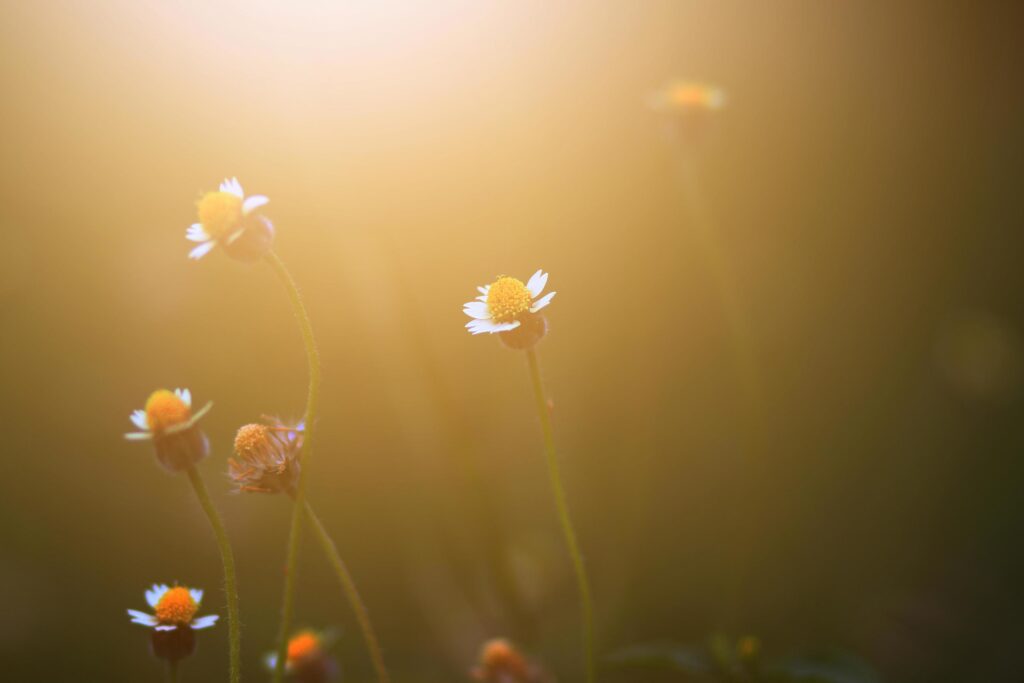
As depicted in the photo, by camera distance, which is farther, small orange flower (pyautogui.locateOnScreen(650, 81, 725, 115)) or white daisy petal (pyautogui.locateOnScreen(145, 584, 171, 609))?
small orange flower (pyautogui.locateOnScreen(650, 81, 725, 115))

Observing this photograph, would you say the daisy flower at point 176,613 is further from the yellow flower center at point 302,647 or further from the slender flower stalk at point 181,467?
the yellow flower center at point 302,647

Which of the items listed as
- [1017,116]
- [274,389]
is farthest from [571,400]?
[1017,116]

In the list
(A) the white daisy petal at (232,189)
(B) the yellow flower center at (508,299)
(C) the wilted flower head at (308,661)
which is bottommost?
(C) the wilted flower head at (308,661)

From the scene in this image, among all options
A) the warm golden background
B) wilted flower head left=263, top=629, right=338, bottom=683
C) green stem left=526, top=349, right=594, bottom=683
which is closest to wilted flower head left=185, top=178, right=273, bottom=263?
green stem left=526, top=349, right=594, bottom=683

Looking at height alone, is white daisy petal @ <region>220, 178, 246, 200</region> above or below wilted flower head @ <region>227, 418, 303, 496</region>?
above

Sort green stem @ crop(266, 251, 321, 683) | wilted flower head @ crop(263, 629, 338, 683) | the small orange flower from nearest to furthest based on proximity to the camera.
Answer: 1. green stem @ crop(266, 251, 321, 683)
2. wilted flower head @ crop(263, 629, 338, 683)
3. the small orange flower

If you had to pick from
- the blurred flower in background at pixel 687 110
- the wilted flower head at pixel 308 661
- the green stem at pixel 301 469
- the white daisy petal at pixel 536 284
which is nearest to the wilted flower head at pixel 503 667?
the wilted flower head at pixel 308 661

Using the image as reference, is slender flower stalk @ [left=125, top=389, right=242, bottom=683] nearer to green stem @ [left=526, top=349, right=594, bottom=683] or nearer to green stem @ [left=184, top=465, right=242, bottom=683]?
green stem @ [left=184, top=465, right=242, bottom=683]
